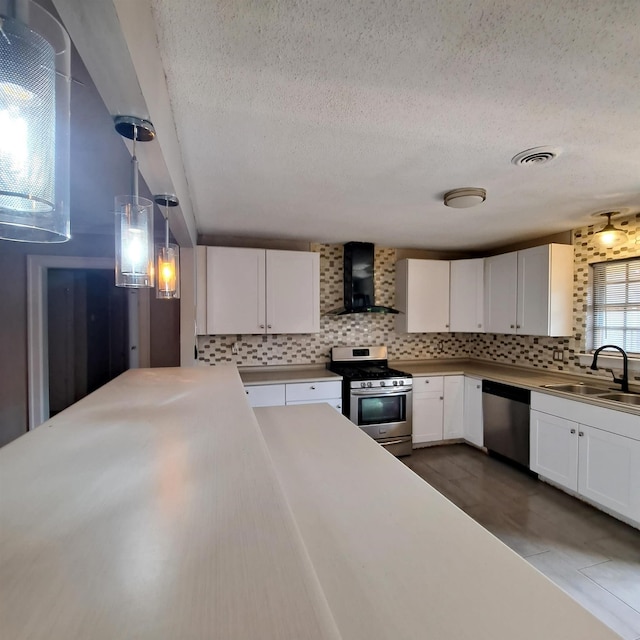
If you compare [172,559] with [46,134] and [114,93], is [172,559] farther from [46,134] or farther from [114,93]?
[114,93]

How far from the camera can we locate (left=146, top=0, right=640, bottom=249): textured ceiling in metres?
0.93

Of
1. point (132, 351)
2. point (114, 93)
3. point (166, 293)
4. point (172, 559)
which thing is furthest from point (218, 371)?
point (132, 351)

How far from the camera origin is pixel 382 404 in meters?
3.50

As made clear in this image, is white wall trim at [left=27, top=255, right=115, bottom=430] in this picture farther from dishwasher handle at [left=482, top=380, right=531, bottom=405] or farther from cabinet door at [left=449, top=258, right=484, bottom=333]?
dishwasher handle at [left=482, top=380, right=531, bottom=405]

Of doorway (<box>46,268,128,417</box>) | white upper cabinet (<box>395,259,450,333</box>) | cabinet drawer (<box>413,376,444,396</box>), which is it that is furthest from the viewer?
doorway (<box>46,268,128,417</box>)

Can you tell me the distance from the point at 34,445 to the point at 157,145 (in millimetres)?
939

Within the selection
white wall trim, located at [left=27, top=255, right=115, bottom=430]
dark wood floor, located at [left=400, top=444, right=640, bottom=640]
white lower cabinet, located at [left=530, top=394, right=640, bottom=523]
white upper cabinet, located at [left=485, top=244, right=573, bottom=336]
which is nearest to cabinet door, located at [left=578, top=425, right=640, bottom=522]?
white lower cabinet, located at [left=530, top=394, right=640, bottom=523]

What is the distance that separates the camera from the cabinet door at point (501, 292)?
352cm

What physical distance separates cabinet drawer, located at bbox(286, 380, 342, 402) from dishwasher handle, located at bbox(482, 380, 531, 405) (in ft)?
4.92

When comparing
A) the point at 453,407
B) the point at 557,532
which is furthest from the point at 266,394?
the point at 557,532

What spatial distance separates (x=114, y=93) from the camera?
2.80ft

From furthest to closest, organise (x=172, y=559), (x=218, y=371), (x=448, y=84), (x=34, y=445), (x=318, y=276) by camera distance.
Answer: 1. (x=318, y=276)
2. (x=218, y=371)
3. (x=448, y=84)
4. (x=34, y=445)
5. (x=172, y=559)

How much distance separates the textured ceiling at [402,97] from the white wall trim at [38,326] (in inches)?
76.2

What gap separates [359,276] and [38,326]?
3.13 meters
